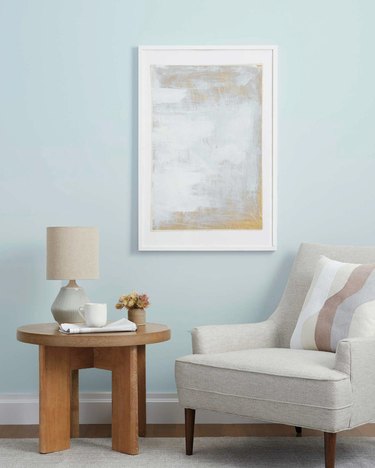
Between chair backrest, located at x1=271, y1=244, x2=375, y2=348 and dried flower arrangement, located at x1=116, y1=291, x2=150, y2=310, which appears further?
chair backrest, located at x1=271, y1=244, x2=375, y2=348

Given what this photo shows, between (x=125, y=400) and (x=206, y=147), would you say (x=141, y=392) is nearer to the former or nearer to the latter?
(x=125, y=400)

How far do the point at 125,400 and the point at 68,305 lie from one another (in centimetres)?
49

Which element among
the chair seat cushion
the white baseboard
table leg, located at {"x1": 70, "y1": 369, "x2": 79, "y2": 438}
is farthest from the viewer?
the white baseboard

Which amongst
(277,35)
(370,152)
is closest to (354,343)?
(370,152)

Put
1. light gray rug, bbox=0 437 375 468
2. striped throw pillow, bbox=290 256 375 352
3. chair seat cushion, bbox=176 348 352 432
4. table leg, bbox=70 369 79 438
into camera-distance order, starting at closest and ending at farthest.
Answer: chair seat cushion, bbox=176 348 352 432
light gray rug, bbox=0 437 375 468
striped throw pillow, bbox=290 256 375 352
table leg, bbox=70 369 79 438

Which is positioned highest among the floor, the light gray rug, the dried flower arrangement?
the dried flower arrangement

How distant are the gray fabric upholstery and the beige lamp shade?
56cm

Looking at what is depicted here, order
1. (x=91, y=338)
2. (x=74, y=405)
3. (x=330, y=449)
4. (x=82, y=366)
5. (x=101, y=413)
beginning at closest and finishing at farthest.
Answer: (x=330, y=449) < (x=91, y=338) < (x=82, y=366) < (x=74, y=405) < (x=101, y=413)

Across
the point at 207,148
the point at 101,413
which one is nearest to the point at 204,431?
the point at 101,413

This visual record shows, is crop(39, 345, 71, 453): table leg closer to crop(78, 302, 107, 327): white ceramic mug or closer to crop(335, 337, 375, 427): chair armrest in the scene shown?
crop(78, 302, 107, 327): white ceramic mug

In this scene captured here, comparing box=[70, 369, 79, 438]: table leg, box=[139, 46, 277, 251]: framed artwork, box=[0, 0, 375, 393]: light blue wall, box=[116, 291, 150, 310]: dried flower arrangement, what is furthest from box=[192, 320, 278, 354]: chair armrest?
box=[70, 369, 79, 438]: table leg

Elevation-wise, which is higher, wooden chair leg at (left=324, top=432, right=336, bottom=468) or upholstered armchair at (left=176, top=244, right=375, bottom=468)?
upholstered armchair at (left=176, top=244, right=375, bottom=468)

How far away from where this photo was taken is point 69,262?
3.44m

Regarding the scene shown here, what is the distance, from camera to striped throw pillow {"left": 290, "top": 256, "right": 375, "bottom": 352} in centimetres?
321
